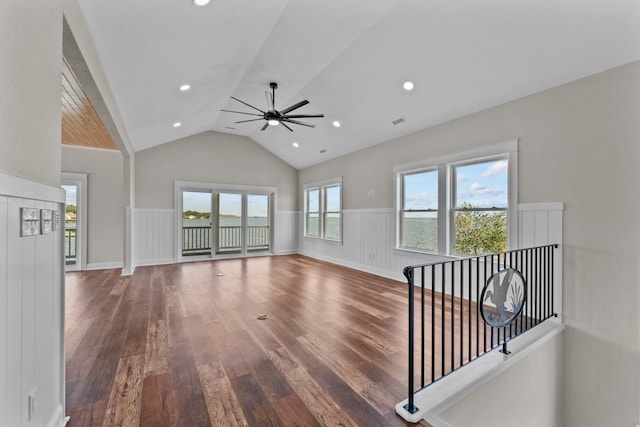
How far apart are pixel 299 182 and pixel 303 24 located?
222 inches

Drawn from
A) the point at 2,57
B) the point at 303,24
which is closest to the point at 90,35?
the point at 2,57

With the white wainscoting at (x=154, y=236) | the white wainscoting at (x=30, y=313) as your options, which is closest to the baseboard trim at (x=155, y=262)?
the white wainscoting at (x=154, y=236)

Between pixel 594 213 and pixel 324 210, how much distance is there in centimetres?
538

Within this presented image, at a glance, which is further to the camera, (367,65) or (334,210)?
(334,210)

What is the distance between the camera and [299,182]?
8.70 meters

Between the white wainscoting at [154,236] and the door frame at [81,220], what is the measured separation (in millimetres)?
902

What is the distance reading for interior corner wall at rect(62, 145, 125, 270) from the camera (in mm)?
6023

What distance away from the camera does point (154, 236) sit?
6.76m

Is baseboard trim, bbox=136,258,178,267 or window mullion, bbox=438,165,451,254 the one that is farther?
baseboard trim, bbox=136,258,178,267

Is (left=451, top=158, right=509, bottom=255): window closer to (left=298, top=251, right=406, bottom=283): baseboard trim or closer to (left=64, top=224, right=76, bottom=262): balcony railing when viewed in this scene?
(left=298, top=251, right=406, bottom=283): baseboard trim

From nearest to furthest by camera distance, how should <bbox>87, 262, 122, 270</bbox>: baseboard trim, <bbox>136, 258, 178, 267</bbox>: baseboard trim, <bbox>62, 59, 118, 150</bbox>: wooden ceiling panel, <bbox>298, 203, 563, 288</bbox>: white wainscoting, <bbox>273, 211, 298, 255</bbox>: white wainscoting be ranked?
1. <bbox>62, 59, 118, 150</bbox>: wooden ceiling panel
2. <bbox>298, 203, 563, 288</bbox>: white wainscoting
3. <bbox>87, 262, 122, 270</bbox>: baseboard trim
4. <bbox>136, 258, 178, 267</bbox>: baseboard trim
5. <bbox>273, 211, 298, 255</bbox>: white wainscoting

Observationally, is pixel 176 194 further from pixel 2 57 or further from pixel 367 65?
pixel 2 57

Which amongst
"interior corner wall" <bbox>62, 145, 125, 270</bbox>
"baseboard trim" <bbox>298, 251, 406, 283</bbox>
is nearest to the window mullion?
"baseboard trim" <bbox>298, 251, 406, 283</bbox>

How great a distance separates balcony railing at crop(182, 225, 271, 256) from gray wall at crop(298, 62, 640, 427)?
6363 mm
